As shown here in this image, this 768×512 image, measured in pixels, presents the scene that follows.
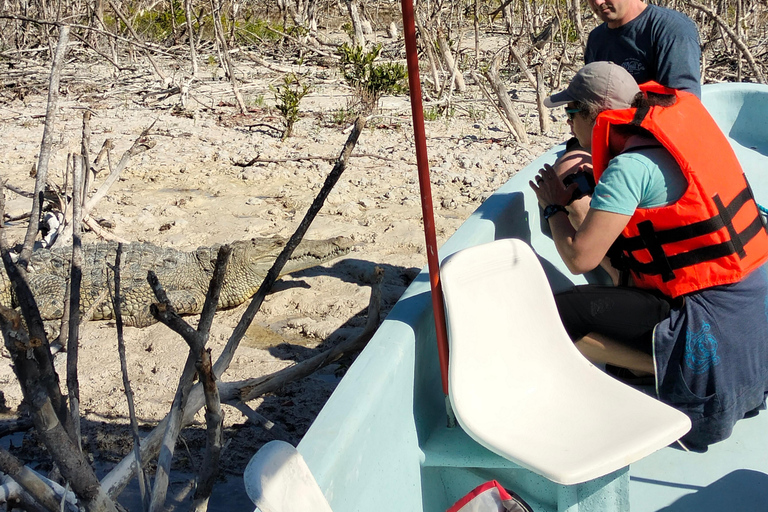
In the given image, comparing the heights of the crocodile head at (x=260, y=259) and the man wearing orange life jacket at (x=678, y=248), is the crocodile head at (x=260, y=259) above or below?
below

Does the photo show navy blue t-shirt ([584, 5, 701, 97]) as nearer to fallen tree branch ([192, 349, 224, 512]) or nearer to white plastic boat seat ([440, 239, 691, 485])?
white plastic boat seat ([440, 239, 691, 485])

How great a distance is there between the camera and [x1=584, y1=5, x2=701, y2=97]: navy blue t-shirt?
2.64 metres

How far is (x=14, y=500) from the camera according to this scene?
4.33 ft

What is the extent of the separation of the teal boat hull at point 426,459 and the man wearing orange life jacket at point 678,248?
5.1 inches

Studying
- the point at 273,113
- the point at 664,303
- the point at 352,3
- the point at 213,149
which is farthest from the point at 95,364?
the point at 352,3

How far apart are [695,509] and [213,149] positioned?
195 inches

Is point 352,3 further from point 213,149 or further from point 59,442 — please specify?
point 59,442

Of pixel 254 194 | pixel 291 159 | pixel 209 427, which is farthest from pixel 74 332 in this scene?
pixel 291 159

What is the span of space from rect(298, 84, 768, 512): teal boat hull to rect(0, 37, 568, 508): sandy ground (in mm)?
555

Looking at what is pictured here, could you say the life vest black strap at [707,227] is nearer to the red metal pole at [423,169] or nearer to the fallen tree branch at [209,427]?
the red metal pole at [423,169]

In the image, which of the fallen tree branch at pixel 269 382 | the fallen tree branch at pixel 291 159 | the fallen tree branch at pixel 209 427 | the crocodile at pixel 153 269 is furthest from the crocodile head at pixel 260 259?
the fallen tree branch at pixel 209 427

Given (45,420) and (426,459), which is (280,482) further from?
(426,459)

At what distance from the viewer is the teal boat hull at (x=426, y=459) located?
5.09 ft

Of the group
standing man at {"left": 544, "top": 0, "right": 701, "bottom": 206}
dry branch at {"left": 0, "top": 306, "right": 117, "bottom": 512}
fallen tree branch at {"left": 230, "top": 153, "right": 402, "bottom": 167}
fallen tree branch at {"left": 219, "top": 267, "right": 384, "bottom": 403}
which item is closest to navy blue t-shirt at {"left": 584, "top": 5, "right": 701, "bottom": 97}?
standing man at {"left": 544, "top": 0, "right": 701, "bottom": 206}
